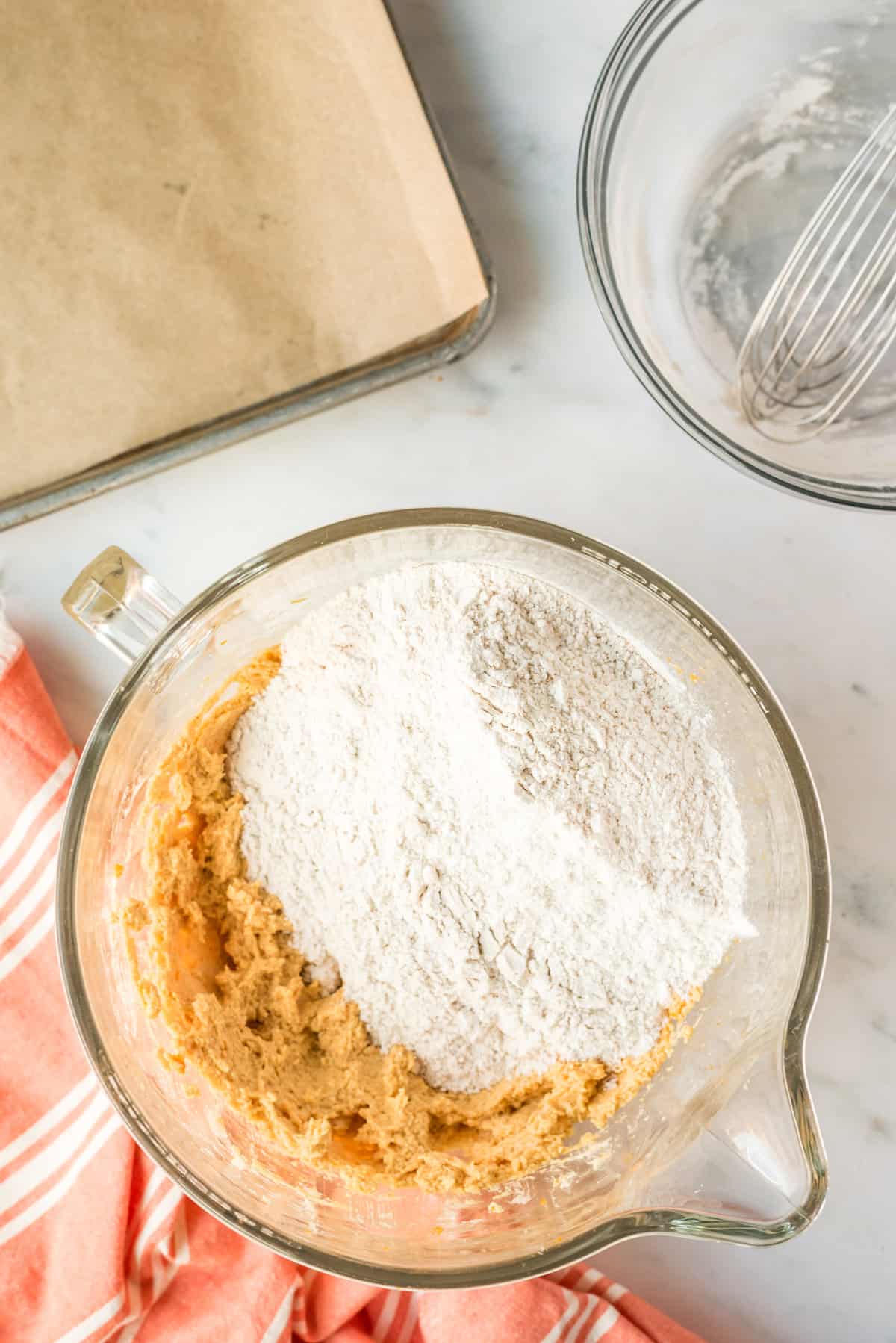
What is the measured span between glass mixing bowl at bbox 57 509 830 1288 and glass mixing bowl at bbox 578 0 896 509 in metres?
0.30

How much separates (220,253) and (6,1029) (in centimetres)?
75

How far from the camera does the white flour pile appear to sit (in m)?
0.81

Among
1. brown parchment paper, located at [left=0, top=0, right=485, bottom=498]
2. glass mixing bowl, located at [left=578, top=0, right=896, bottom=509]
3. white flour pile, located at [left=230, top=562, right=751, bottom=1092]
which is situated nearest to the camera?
white flour pile, located at [left=230, top=562, right=751, bottom=1092]

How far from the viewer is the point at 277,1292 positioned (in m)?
0.98

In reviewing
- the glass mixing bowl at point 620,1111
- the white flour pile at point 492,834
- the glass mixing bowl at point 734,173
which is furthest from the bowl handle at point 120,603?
the glass mixing bowl at point 734,173

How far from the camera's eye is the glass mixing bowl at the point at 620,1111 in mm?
820

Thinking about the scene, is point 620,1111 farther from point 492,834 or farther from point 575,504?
point 575,504

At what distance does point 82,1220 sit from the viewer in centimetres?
98

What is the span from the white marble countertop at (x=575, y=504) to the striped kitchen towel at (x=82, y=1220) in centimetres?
15

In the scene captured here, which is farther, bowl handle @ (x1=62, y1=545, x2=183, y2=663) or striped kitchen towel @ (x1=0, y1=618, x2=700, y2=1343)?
striped kitchen towel @ (x1=0, y1=618, x2=700, y2=1343)

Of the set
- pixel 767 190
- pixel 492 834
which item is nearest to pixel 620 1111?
pixel 492 834

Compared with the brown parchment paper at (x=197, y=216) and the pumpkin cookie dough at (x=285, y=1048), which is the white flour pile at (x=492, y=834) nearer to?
the pumpkin cookie dough at (x=285, y=1048)

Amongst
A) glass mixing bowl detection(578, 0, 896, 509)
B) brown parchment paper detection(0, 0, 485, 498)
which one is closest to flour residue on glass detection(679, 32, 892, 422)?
glass mixing bowl detection(578, 0, 896, 509)

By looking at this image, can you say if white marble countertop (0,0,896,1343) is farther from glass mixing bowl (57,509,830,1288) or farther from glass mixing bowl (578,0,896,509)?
glass mixing bowl (57,509,830,1288)
